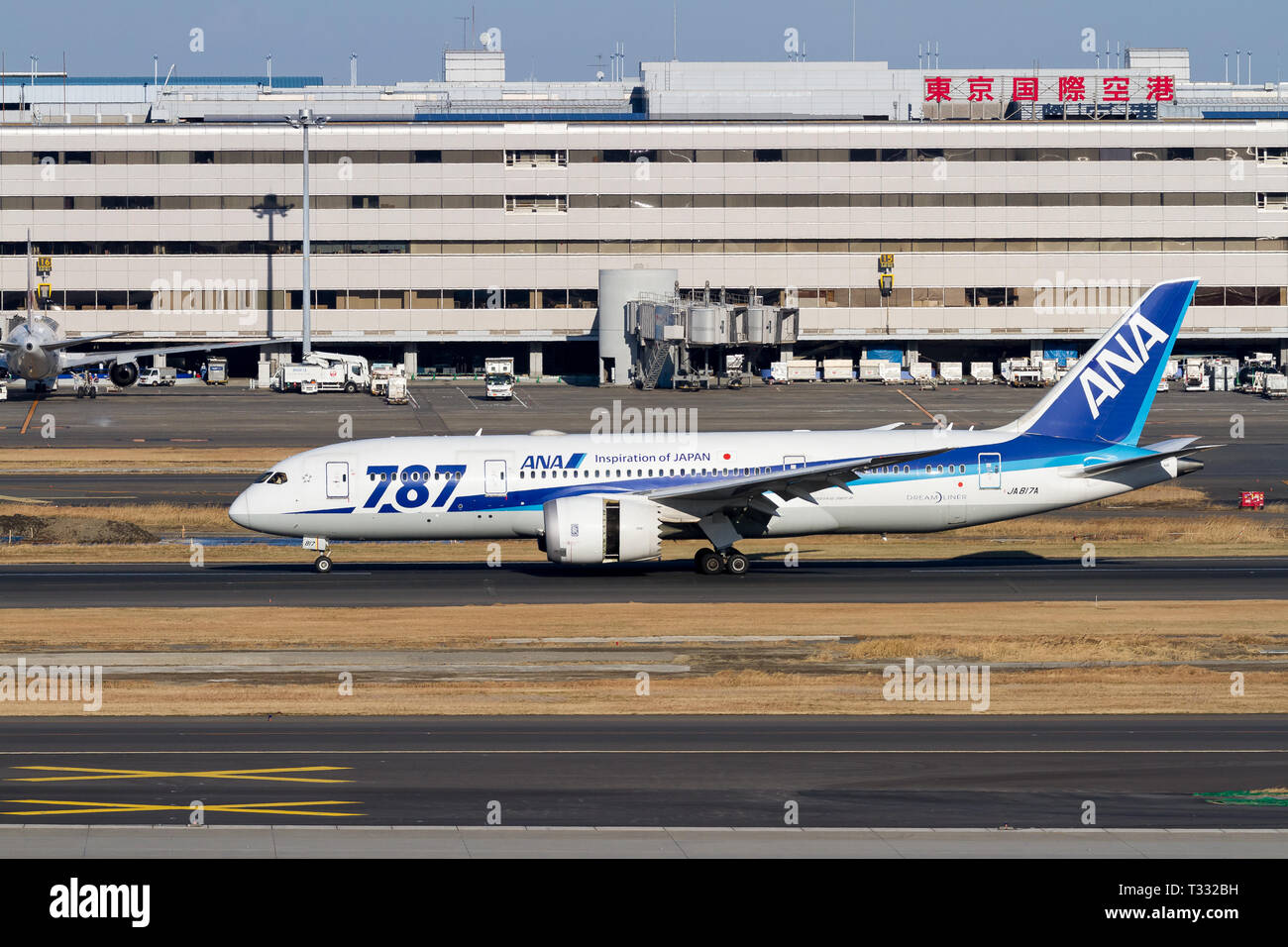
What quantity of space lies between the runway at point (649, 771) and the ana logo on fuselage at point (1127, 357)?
2225cm

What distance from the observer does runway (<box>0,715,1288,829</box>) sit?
2194 centimetres

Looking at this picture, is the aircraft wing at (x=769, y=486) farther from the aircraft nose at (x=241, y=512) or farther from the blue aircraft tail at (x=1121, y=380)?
the aircraft nose at (x=241, y=512)

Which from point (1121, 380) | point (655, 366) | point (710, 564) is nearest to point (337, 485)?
point (710, 564)

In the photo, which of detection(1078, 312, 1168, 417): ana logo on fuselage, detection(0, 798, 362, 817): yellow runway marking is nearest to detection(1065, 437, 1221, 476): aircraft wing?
detection(1078, 312, 1168, 417): ana logo on fuselage

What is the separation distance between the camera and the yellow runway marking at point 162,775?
24.0 metres

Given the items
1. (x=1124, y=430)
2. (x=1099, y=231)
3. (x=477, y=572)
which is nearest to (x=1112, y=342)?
(x=1124, y=430)

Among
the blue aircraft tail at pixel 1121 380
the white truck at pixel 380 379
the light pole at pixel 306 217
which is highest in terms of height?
the light pole at pixel 306 217

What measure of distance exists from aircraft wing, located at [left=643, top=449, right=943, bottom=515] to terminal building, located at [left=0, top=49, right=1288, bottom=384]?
87.6m

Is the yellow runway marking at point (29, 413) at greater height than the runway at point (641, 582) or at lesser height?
greater

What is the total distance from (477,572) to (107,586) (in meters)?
11.2

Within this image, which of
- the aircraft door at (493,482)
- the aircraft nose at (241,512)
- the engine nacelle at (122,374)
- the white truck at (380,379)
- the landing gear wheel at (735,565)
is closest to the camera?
the aircraft door at (493,482)

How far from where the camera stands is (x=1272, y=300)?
137m

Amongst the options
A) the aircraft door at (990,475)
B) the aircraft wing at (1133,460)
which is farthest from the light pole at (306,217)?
the aircraft wing at (1133,460)

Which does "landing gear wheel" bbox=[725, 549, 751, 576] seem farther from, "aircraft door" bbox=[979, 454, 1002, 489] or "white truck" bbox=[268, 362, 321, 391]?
"white truck" bbox=[268, 362, 321, 391]
